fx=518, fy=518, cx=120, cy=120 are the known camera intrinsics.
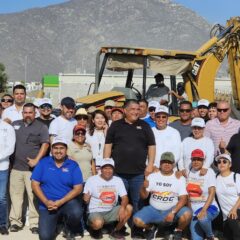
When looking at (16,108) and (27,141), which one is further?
(16,108)

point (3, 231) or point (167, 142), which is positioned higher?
point (167, 142)

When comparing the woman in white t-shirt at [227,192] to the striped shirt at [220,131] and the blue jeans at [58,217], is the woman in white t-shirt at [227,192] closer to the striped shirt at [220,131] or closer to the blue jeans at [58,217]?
the striped shirt at [220,131]

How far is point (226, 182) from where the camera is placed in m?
6.65

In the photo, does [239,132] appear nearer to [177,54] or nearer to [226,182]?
[226,182]

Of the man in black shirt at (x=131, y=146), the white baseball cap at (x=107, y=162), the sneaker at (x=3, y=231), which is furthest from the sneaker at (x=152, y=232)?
the sneaker at (x=3, y=231)

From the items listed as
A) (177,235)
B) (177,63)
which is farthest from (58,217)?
(177,63)

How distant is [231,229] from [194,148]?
1.14 m

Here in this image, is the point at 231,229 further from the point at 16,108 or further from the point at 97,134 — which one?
the point at 16,108

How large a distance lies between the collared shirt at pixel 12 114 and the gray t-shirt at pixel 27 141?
399 millimetres

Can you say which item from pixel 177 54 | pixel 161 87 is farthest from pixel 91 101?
pixel 177 54

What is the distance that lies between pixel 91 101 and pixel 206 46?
3083 millimetres

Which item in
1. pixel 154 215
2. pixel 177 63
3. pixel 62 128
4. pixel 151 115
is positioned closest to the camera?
pixel 154 215

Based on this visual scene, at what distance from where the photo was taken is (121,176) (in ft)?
22.5

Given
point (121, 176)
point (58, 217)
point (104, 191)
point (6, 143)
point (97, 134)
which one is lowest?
point (58, 217)
